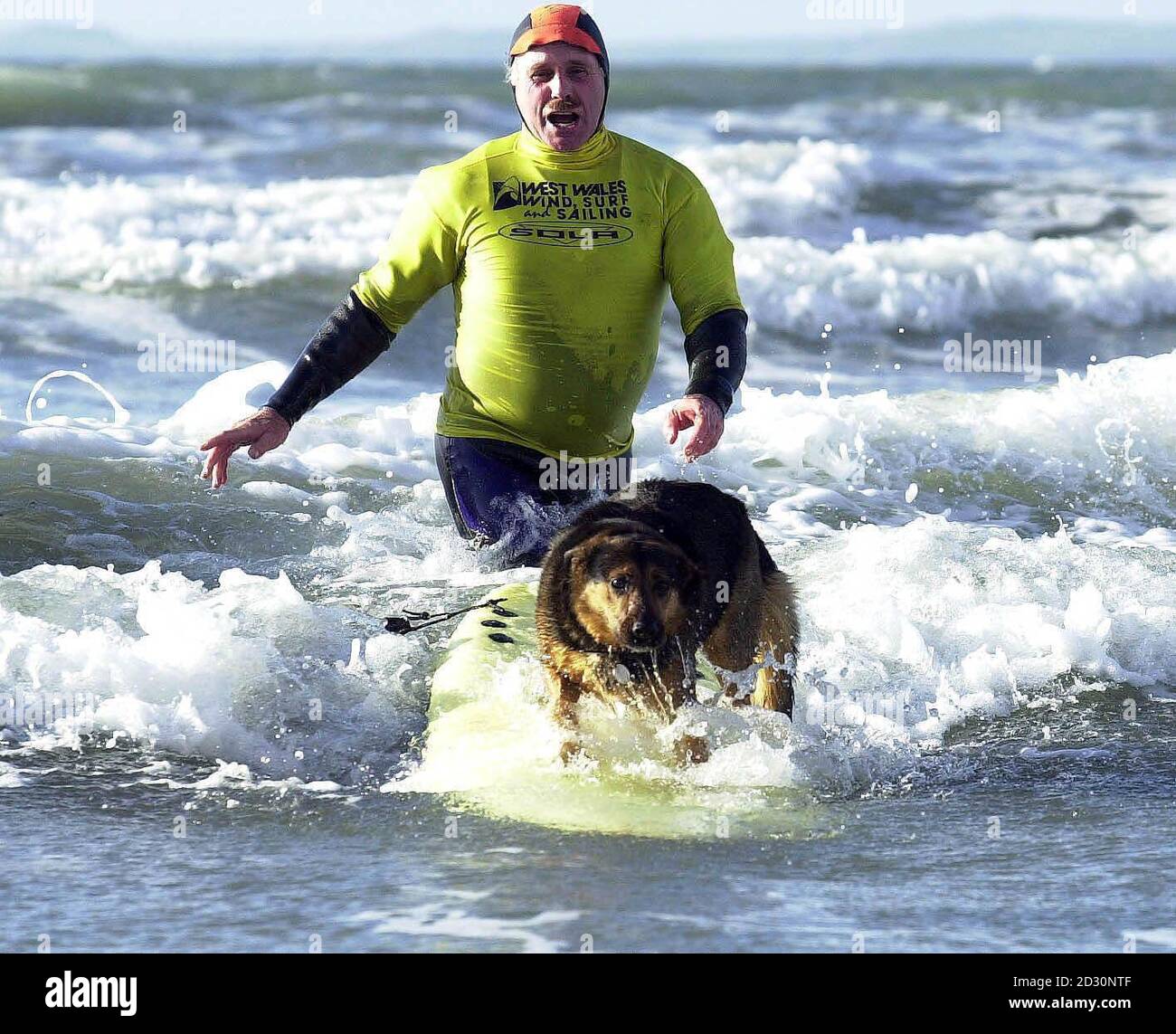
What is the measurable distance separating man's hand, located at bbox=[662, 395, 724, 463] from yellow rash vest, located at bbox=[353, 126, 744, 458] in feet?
1.91

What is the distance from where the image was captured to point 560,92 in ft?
17.6

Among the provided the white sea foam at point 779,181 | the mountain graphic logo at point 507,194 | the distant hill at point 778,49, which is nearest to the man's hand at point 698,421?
the mountain graphic logo at point 507,194

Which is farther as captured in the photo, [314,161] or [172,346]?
[314,161]

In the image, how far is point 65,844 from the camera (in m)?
4.30

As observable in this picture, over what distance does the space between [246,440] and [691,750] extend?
1.66 meters

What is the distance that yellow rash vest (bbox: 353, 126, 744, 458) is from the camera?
18.1 ft

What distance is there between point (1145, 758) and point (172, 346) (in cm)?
950

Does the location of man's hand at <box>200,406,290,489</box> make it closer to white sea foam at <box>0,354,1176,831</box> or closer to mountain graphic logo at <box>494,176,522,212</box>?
white sea foam at <box>0,354,1176,831</box>

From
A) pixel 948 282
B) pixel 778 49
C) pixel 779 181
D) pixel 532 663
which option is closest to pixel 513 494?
pixel 532 663

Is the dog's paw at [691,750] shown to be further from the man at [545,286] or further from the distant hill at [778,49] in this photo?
the distant hill at [778,49]

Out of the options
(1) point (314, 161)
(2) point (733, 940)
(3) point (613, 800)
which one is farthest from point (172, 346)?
→ (2) point (733, 940)

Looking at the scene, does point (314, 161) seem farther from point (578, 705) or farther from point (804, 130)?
point (578, 705)

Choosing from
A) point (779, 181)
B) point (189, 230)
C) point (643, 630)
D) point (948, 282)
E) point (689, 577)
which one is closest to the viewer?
point (643, 630)

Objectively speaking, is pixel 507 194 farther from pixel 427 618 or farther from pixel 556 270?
pixel 427 618
